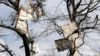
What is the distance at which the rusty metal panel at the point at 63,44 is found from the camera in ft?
58.1

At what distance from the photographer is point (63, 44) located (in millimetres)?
17859

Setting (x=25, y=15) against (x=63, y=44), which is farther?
(x=25, y=15)

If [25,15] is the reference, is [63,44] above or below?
below

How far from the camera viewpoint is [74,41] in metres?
18.6

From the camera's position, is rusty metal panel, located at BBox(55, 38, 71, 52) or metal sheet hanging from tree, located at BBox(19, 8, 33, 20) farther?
metal sheet hanging from tree, located at BBox(19, 8, 33, 20)

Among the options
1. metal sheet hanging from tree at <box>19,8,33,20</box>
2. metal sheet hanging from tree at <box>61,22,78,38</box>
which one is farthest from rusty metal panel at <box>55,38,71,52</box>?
metal sheet hanging from tree at <box>19,8,33,20</box>

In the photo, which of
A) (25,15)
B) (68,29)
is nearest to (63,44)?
(68,29)

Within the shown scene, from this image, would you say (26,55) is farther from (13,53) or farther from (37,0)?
(37,0)

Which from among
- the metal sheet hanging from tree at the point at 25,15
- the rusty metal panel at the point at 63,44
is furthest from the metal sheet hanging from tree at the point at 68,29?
the metal sheet hanging from tree at the point at 25,15

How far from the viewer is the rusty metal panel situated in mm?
17719

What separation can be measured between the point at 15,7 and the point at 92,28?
157 inches

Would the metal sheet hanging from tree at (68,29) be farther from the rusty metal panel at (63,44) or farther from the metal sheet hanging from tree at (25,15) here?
the metal sheet hanging from tree at (25,15)

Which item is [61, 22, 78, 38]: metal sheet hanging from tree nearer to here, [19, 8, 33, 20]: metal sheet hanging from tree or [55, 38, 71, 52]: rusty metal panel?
[55, 38, 71, 52]: rusty metal panel

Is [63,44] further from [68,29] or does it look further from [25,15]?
[25,15]
